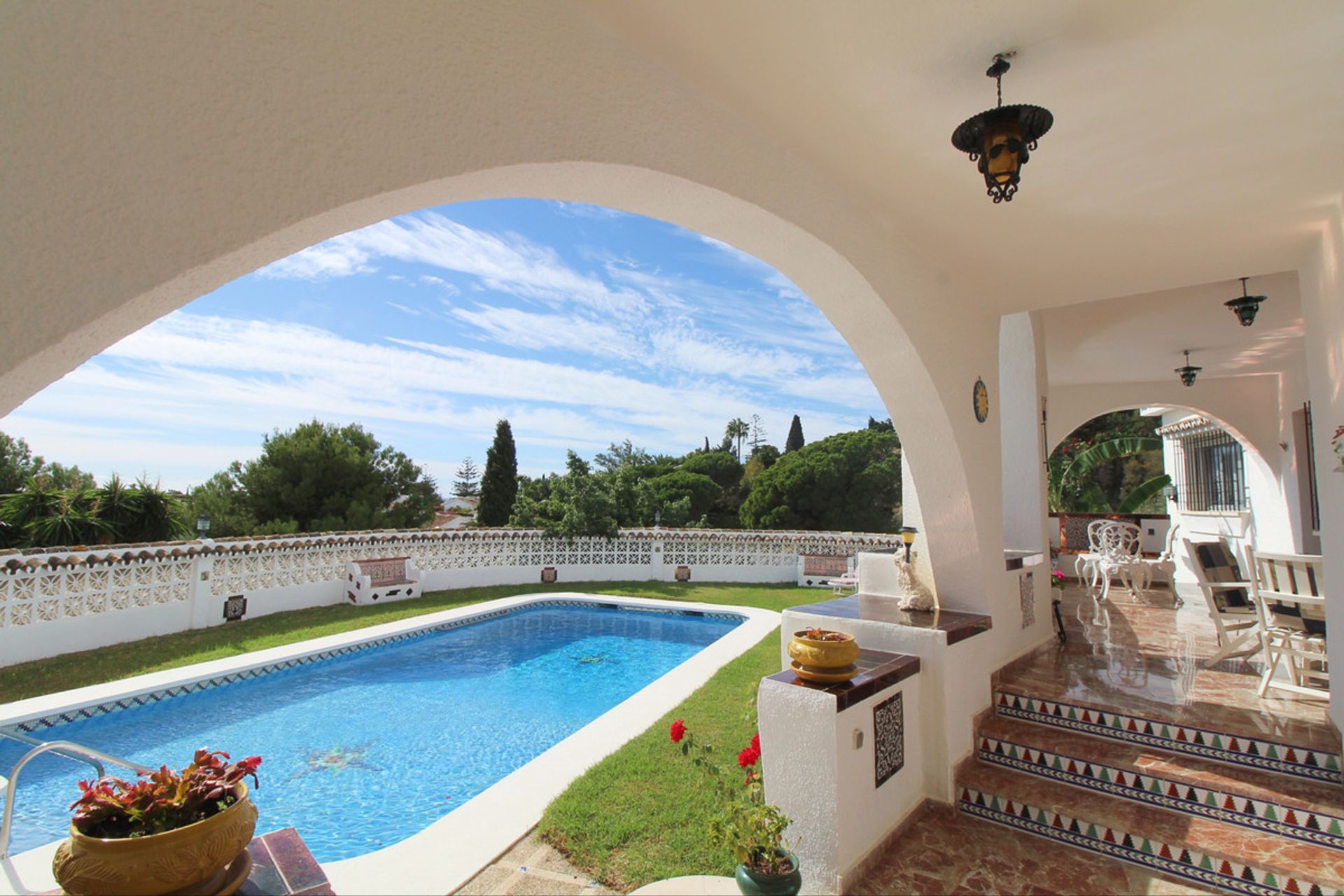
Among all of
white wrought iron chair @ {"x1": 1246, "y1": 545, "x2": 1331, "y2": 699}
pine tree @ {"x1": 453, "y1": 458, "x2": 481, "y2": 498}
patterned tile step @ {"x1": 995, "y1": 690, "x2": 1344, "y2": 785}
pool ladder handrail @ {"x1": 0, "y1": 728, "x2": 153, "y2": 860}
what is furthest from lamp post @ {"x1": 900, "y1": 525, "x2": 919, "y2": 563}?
pine tree @ {"x1": 453, "y1": 458, "x2": 481, "y2": 498}

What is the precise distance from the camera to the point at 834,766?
3254mm

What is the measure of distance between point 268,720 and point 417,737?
184cm

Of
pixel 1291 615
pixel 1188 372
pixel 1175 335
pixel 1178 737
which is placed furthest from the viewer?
pixel 1188 372

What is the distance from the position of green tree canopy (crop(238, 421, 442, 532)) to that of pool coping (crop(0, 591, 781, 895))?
8.99 meters

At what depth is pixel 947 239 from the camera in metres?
4.65

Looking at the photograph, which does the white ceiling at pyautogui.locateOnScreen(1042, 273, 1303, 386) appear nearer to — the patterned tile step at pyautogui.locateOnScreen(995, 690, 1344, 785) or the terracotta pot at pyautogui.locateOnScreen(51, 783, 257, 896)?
the patterned tile step at pyautogui.locateOnScreen(995, 690, 1344, 785)

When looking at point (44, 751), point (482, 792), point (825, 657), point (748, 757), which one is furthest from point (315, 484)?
point (825, 657)

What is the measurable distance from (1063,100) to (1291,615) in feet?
15.8

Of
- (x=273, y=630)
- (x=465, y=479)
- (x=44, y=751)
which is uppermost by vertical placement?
(x=465, y=479)

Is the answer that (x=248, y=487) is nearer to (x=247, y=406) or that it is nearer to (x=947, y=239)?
(x=247, y=406)

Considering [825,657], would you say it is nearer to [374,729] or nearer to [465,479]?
[374,729]

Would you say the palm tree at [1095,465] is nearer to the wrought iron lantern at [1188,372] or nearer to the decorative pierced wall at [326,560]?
the decorative pierced wall at [326,560]

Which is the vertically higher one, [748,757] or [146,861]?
[146,861]

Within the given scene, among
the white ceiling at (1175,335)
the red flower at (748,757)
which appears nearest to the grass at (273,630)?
the white ceiling at (1175,335)
